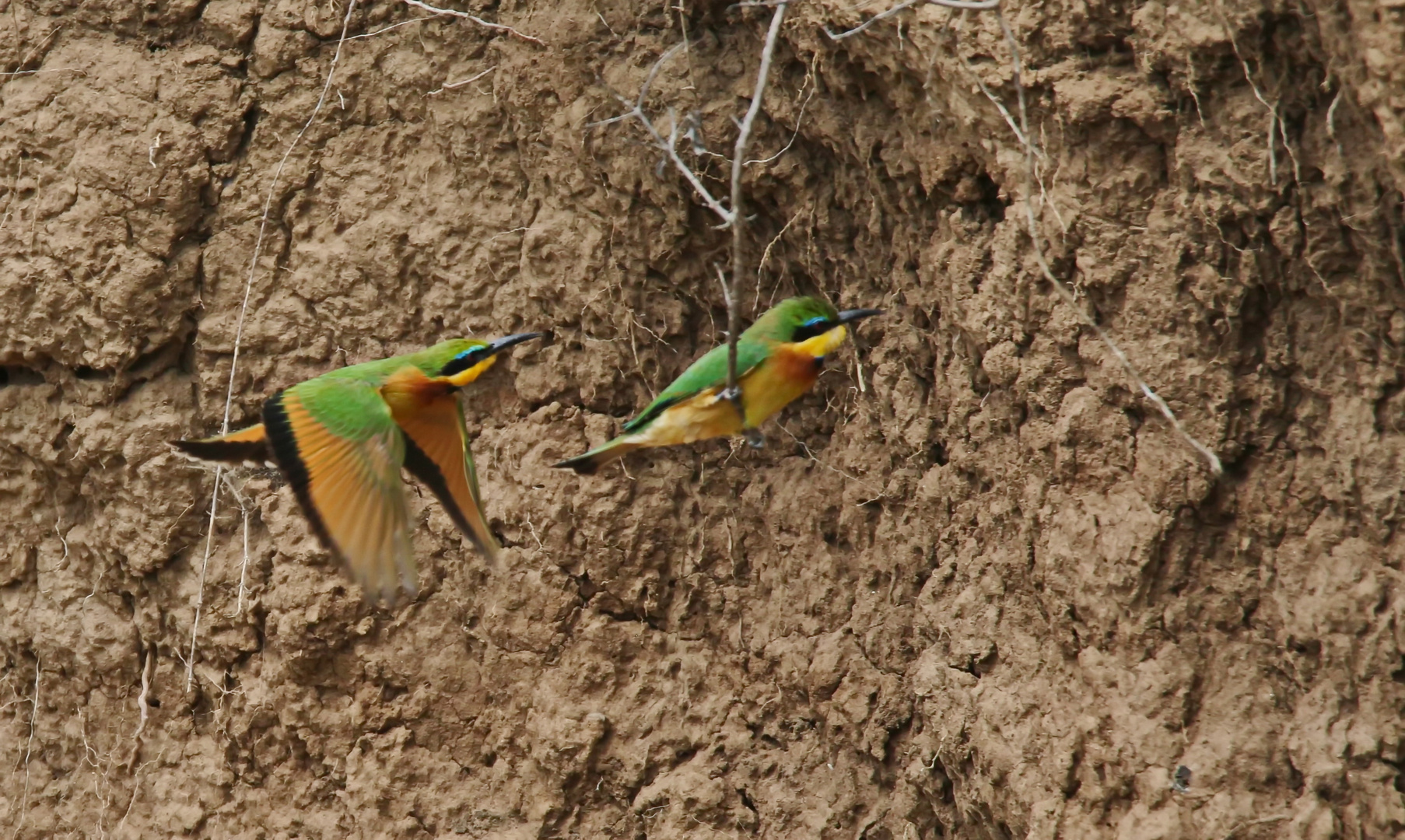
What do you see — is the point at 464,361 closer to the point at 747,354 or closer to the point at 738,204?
the point at 747,354

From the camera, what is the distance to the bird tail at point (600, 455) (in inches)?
108

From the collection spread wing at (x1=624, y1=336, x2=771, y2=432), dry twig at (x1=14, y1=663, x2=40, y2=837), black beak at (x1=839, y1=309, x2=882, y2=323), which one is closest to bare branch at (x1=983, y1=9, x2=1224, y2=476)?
black beak at (x1=839, y1=309, x2=882, y2=323)

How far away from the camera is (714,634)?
3.29m

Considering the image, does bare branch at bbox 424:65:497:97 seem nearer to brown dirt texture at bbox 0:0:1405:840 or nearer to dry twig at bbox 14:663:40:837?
brown dirt texture at bbox 0:0:1405:840

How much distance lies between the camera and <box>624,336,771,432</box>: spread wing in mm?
2711

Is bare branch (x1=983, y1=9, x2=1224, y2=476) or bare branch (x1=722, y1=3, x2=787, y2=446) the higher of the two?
bare branch (x1=722, y1=3, x2=787, y2=446)

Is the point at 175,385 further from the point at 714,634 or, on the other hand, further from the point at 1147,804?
the point at 1147,804

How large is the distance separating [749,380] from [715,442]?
23.3 inches

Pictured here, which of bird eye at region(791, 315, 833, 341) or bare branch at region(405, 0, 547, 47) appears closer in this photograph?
bird eye at region(791, 315, 833, 341)

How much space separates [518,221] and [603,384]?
0.45 meters

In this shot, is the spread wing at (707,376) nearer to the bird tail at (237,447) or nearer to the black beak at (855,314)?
the black beak at (855,314)

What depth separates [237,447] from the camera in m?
2.94

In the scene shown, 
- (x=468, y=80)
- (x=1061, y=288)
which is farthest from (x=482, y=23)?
(x=1061, y=288)

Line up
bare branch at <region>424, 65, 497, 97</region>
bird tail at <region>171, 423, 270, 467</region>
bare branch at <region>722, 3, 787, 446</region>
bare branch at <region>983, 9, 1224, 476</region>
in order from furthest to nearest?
1. bare branch at <region>424, 65, 497, 97</region>
2. bird tail at <region>171, 423, 270, 467</region>
3. bare branch at <region>983, 9, 1224, 476</region>
4. bare branch at <region>722, 3, 787, 446</region>
